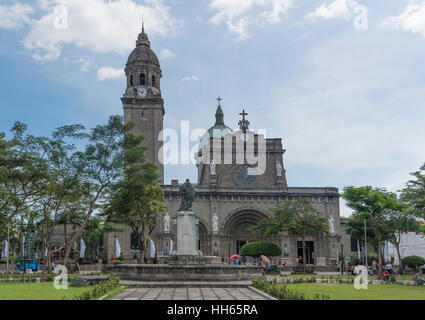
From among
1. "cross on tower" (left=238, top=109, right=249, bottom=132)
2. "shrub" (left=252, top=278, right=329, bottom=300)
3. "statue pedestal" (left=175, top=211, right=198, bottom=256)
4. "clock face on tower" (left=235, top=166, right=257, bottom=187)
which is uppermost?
"cross on tower" (left=238, top=109, right=249, bottom=132)

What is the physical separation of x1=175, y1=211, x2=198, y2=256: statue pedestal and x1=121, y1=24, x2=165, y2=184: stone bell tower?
32554 millimetres

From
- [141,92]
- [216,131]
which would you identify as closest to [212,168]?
[141,92]

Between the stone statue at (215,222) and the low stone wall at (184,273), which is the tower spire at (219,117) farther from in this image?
the low stone wall at (184,273)

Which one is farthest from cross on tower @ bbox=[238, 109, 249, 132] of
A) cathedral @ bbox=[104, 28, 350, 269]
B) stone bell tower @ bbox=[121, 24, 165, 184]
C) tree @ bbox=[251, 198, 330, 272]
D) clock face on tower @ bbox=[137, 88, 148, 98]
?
tree @ bbox=[251, 198, 330, 272]

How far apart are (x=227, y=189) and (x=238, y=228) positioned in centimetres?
549

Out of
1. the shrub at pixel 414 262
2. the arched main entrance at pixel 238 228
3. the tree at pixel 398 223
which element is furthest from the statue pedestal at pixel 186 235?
the arched main entrance at pixel 238 228

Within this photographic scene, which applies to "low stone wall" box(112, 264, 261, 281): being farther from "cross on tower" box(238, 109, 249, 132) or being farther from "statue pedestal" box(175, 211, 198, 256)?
"cross on tower" box(238, 109, 249, 132)

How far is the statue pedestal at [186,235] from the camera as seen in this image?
26078mm

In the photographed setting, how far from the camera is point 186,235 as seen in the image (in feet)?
85.9

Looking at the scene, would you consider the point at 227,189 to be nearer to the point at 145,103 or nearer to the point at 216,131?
the point at 145,103

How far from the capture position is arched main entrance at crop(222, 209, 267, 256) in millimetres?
58219

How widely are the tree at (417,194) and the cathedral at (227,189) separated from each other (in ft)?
91.7
